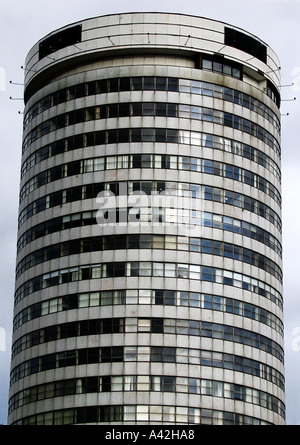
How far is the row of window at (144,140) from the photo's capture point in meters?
141

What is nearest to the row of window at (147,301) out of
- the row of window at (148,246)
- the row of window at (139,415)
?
the row of window at (148,246)

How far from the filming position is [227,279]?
138 m

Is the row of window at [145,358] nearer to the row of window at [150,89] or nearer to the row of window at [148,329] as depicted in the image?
the row of window at [148,329]

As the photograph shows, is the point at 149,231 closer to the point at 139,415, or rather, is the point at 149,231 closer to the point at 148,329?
the point at 148,329

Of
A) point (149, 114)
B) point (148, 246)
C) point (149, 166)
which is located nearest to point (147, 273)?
point (148, 246)

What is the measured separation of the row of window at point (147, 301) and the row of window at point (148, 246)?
3545 mm

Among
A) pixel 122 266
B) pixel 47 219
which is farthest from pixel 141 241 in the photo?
pixel 47 219

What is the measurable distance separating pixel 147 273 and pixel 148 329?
7.24m

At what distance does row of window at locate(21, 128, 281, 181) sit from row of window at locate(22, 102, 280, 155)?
2206 mm

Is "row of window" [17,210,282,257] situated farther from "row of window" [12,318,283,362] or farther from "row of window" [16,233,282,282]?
"row of window" [12,318,283,362]

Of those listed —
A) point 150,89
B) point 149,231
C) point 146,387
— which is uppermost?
point 150,89

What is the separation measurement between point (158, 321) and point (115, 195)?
17.4 m

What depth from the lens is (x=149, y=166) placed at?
460ft

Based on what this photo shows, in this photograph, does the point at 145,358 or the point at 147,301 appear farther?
the point at 147,301
